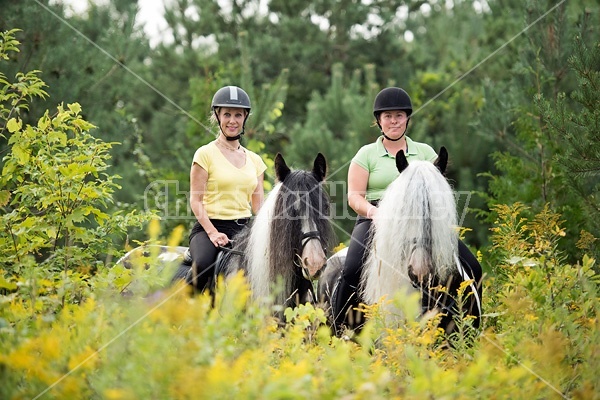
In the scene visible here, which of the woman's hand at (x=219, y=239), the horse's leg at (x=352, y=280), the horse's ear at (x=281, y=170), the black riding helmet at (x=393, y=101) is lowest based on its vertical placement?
the horse's leg at (x=352, y=280)

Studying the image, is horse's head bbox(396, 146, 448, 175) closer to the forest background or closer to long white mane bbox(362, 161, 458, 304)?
long white mane bbox(362, 161, 458, 304)

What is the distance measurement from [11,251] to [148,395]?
9.12 feet

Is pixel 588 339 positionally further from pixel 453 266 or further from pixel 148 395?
pixel 148 395

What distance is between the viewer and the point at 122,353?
3064mm

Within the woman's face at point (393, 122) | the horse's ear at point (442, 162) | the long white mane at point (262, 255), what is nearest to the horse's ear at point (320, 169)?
the long white mane at point (262, 255)

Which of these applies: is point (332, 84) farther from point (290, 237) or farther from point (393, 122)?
point (290, 237)

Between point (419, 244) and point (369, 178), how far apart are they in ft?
3.60

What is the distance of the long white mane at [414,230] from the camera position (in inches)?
191

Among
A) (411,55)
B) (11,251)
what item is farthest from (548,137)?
(411,55)

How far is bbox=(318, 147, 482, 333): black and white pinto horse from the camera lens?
15.9 feet

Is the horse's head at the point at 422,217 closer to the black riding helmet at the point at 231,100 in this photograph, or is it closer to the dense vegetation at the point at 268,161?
the dense vegetation at the point at 268,161

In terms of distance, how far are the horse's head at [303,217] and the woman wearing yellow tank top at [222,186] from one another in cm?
77

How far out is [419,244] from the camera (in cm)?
481

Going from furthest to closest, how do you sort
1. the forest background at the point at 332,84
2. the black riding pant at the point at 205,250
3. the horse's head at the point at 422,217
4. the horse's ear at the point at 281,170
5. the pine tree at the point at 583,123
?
1. the forest background at the point at 332,84
2. the pine tree at the point at 583,123
3. the black riding pant at the point at 205,250
4. the horse's ear at the point at 281,170
5. the horse's head at the point at 422,217
